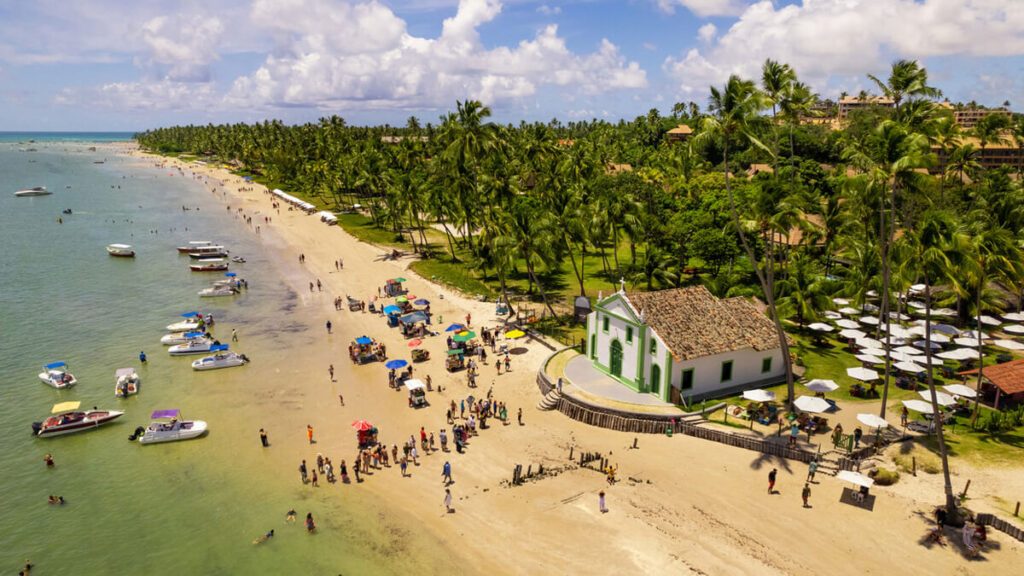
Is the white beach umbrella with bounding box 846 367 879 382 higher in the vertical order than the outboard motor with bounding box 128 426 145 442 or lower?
higher

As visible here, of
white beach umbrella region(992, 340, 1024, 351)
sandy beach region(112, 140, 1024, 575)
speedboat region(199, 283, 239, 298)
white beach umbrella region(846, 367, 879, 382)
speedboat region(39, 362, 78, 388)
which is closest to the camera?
sandy beach region(112, 140, 1024, 575)

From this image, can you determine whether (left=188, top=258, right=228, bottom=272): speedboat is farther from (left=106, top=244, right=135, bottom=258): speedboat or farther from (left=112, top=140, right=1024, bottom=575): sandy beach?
(left=112, top=140, right=1024, bottom=575): sandy beach

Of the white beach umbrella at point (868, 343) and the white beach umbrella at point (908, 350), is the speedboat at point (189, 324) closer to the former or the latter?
the white beach umbrella at point (868, 343)

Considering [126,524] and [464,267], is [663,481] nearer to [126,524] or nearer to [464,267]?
[126,524]

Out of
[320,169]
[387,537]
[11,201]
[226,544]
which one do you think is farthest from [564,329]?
[11,201]

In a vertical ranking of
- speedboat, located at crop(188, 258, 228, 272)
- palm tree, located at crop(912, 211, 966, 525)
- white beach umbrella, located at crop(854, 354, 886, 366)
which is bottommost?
speedboat, located at crop(188, 258, 228, 272)

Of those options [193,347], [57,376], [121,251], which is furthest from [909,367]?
[121,251]

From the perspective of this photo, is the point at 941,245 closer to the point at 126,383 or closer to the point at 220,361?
the point at 220,361

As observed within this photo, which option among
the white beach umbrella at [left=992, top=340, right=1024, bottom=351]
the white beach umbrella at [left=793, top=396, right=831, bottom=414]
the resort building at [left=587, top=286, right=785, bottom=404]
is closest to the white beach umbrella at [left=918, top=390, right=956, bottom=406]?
the white beach umbrella at [left=793, top=396, right=831, bottom=414]
